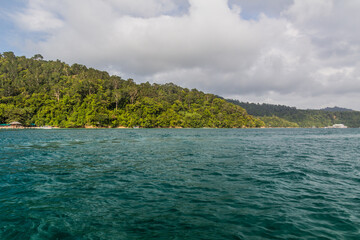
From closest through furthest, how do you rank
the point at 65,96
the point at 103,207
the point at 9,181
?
the point at 103,207
the point at 9,181
the point at 65,96

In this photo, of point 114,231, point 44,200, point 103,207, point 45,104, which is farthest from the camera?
point 45,104

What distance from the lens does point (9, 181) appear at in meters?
13.2

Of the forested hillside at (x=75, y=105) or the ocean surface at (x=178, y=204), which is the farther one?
the forested hillside at (x=75, y=105)

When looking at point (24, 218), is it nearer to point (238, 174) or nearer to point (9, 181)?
point (9, 181)

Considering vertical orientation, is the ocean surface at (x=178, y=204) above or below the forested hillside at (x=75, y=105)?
below

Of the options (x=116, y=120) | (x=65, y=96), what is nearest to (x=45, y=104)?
(x=65, y=96)

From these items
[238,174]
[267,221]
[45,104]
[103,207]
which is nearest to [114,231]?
[103,207]

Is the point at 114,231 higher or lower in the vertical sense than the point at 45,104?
lower

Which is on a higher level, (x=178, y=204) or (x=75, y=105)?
(x=75, y=105)

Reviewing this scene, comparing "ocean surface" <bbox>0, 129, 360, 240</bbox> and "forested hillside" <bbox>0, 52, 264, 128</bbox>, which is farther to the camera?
"forested hillside" <bbox>0, 52, 264, 128</bbox>

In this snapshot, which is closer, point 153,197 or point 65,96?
point 153,197

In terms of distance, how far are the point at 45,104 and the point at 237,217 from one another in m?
187

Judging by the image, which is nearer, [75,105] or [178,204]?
[178,204]

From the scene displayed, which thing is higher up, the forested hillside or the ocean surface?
the forested hillside
